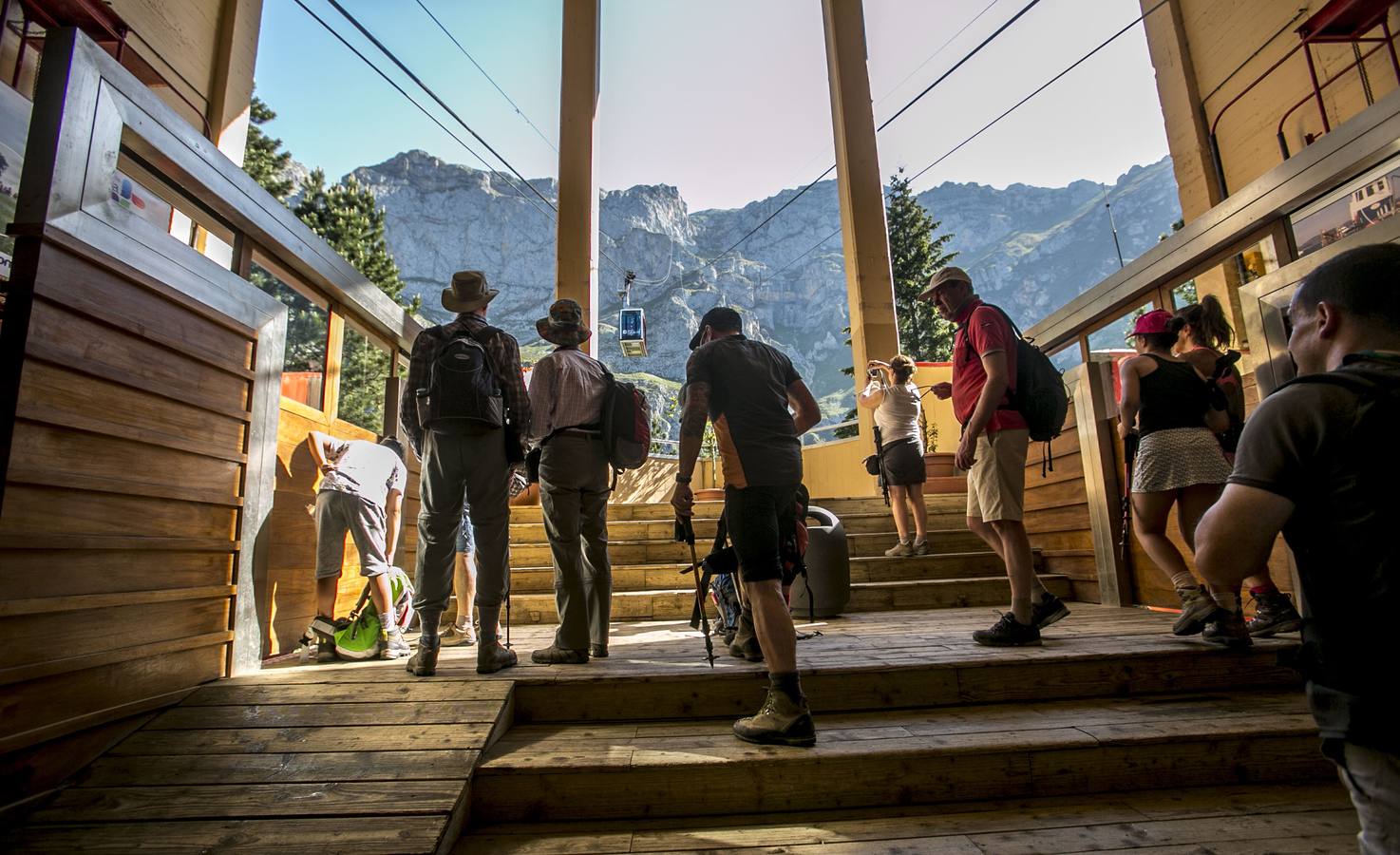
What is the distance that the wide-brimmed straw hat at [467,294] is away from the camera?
10.4ft

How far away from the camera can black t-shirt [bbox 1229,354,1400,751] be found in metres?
0.91

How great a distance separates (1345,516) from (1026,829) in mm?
1366

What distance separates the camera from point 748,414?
2.47m

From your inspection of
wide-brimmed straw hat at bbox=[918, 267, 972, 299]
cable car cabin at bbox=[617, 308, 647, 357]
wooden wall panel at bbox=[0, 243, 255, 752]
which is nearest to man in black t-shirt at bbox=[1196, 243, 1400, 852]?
wide-brimmed straw hat at bbox=[918, 267, 972, 299]

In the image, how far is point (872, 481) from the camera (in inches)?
379

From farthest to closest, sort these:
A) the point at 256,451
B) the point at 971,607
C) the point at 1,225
A: 1. the point at 971,607
2. the point at 1,225
3. the point at 256,451

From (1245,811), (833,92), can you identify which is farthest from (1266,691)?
(833,92)

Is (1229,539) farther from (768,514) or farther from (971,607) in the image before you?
(971,607)

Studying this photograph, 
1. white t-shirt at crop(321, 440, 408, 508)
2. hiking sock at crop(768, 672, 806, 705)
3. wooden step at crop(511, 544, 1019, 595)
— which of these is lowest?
hiking sock at crop(768, 672, 806, 705)

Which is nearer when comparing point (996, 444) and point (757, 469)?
point (757, 469)

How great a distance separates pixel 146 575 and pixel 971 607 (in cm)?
473

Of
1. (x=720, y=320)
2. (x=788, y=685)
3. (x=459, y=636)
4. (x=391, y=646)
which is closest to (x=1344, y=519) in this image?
(x=788, y=685)

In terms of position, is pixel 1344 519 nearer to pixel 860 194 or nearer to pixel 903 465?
pixel 903 465

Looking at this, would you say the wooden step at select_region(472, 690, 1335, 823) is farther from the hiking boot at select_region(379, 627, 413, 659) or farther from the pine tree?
the pine tree
